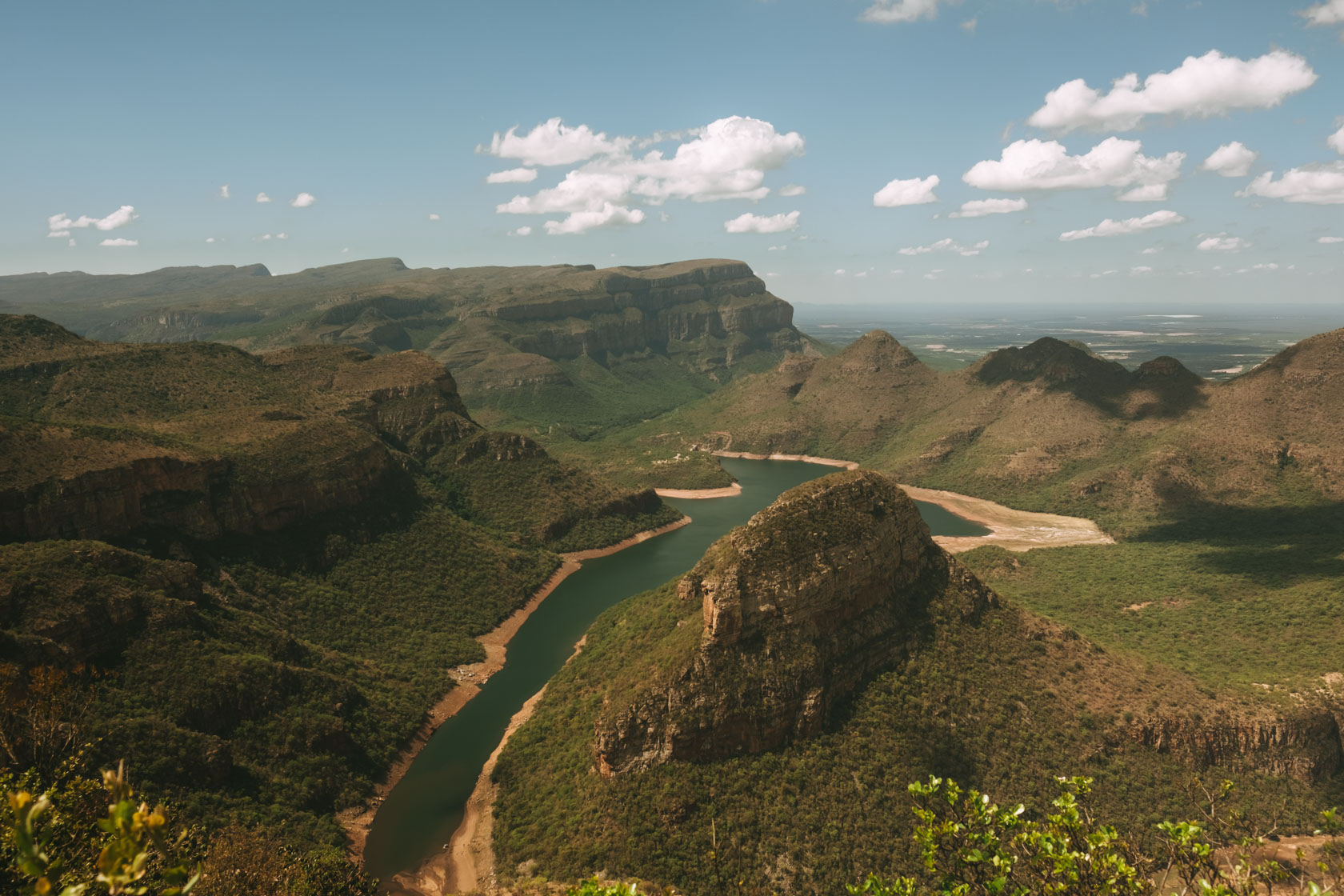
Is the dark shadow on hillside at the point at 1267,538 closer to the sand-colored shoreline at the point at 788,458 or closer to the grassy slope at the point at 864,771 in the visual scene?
the grassy slope at the point at 864,771

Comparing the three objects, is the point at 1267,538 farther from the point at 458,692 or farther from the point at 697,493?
the point at 458,692

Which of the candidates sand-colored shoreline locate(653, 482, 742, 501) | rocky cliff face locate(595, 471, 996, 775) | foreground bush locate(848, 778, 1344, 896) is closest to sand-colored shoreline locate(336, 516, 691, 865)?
rocky cliff face locate(595, 471, 996, 775)

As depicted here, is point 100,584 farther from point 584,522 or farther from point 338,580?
point 584,522

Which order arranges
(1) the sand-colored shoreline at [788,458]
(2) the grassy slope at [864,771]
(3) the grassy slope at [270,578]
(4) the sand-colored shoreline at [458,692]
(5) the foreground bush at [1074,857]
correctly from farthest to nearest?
(1) the sand-colored shoreline at [788,458]
(4) the sand-colored shoreline at [458,692]
(3) the grassy slope at [270,578]
(2) the grassy slope at [864,771]
(5) the foreground bush at [1074,857]

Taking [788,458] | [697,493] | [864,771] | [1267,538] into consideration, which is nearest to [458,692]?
[864,771]

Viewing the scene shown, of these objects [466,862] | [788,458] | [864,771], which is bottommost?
[466,862]

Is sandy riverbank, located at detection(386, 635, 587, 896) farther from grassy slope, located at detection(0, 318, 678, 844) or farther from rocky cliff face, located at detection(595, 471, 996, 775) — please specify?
rocky cliff face, located at detection(595, 471, 996, 775)

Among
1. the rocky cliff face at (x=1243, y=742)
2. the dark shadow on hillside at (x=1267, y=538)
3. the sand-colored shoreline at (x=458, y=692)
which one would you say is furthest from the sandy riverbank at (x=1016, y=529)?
the sand-colored shoreline at (x=458, y=692)
